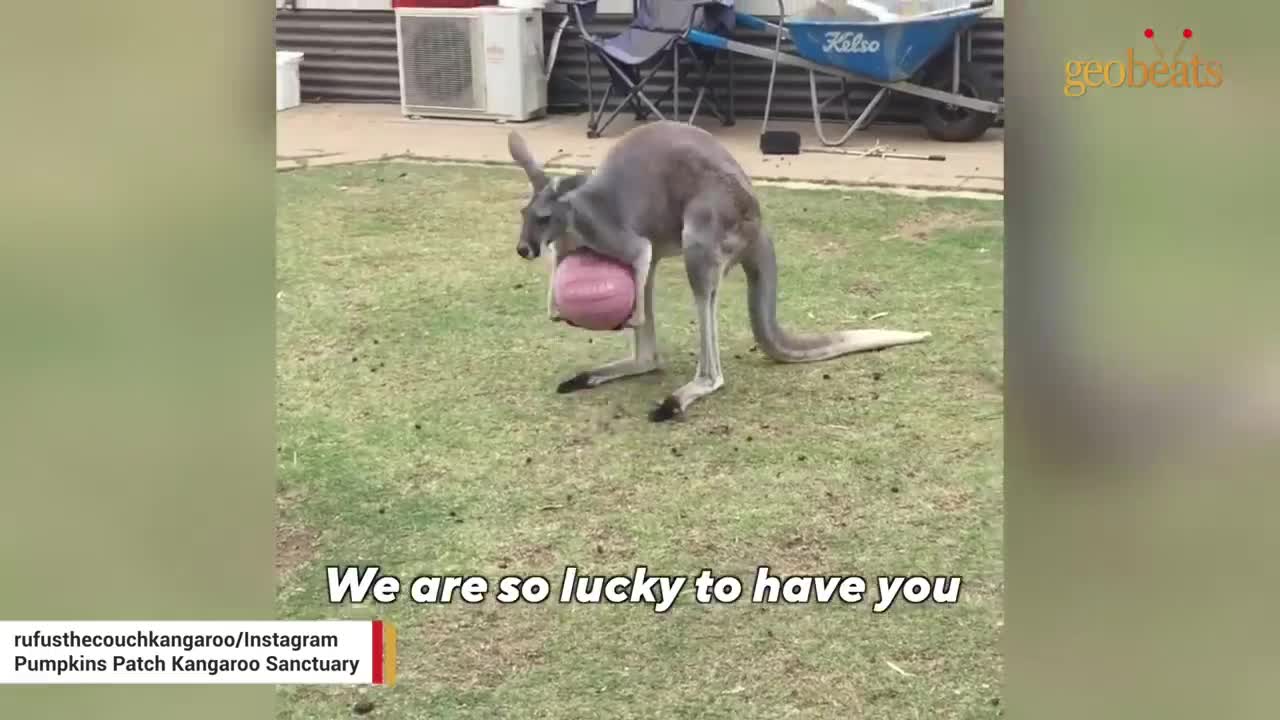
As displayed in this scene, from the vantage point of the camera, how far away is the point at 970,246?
2971mm

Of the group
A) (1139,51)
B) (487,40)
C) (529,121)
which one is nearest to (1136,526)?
(1139,51)

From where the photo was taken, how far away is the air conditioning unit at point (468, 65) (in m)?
2.91

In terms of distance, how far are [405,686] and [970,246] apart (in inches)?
65.6

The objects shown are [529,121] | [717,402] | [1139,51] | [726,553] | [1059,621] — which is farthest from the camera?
[717,402]

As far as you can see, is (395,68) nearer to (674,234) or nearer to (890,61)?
(674,234)

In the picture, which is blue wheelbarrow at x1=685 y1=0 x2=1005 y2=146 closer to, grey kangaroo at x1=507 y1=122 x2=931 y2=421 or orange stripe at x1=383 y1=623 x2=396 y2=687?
grey kangaroo at x1=507 y1=122 x2=931 y2=421

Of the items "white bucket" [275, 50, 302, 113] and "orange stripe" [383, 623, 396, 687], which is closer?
"orange stripe" [383, 623, 396, 687]

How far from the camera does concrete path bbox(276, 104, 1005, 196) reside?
269 cm

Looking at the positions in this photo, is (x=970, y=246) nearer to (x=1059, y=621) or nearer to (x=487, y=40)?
(x=1059, y=621)

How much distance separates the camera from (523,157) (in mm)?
2771

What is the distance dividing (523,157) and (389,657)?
1.20 m

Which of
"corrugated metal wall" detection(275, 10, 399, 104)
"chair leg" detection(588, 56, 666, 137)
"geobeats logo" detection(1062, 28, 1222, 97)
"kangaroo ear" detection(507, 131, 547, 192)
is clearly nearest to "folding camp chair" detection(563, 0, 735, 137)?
"chair leg" detection(588, 56, 666, 137)

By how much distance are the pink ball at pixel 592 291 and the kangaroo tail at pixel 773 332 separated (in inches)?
17.3

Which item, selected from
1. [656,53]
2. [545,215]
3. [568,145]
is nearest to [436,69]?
[568,145]
